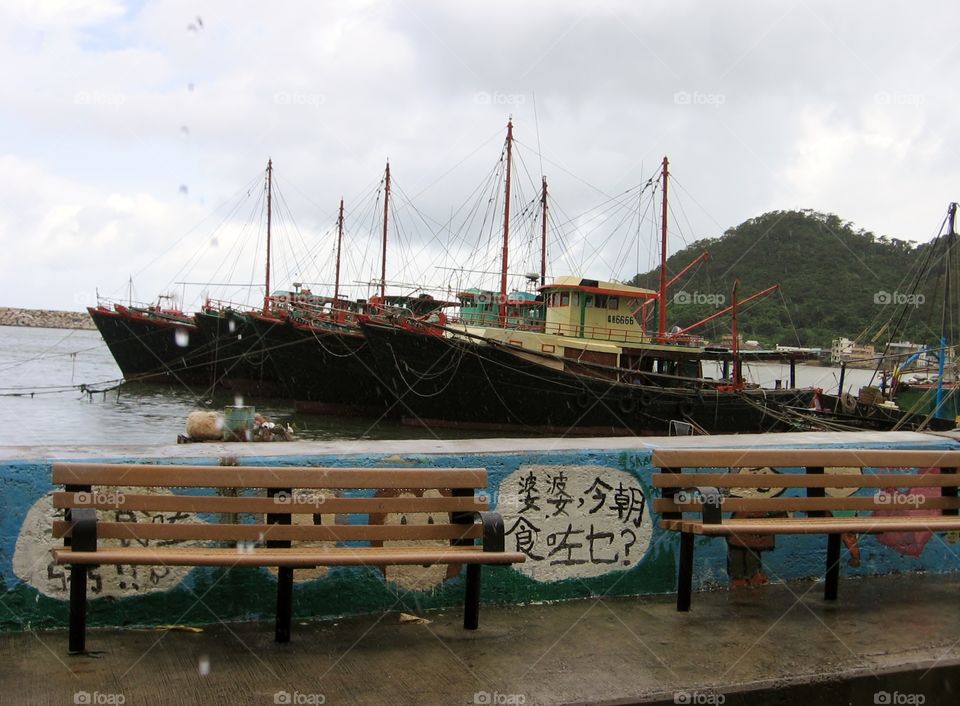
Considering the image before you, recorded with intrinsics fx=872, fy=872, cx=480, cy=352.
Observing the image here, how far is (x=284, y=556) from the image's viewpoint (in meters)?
3.49

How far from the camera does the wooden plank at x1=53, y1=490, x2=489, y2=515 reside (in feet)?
11.3

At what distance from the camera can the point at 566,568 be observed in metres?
4.48

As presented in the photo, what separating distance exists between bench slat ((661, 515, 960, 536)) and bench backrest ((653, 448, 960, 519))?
0.07 m

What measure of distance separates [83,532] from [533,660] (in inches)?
73.0

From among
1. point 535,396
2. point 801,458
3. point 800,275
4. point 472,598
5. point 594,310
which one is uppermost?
point 800,275

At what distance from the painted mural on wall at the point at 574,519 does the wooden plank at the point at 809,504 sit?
0.25 meters

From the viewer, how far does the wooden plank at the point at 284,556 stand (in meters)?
3.28

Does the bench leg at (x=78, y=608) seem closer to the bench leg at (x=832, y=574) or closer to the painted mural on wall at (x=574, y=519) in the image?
the painted mural on wall at (x=574, y=519)

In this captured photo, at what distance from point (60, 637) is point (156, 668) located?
1.81 ft

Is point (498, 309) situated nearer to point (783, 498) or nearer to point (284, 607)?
point (783, 498)

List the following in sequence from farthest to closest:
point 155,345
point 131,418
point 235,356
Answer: point 155,345 < point 235,356 < point 131,418

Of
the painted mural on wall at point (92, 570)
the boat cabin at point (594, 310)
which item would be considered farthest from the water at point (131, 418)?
the painted mural on wall at point (92, 570)

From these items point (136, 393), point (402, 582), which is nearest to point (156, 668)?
point (402, 582)

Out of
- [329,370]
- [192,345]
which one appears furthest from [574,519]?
[192,345]
